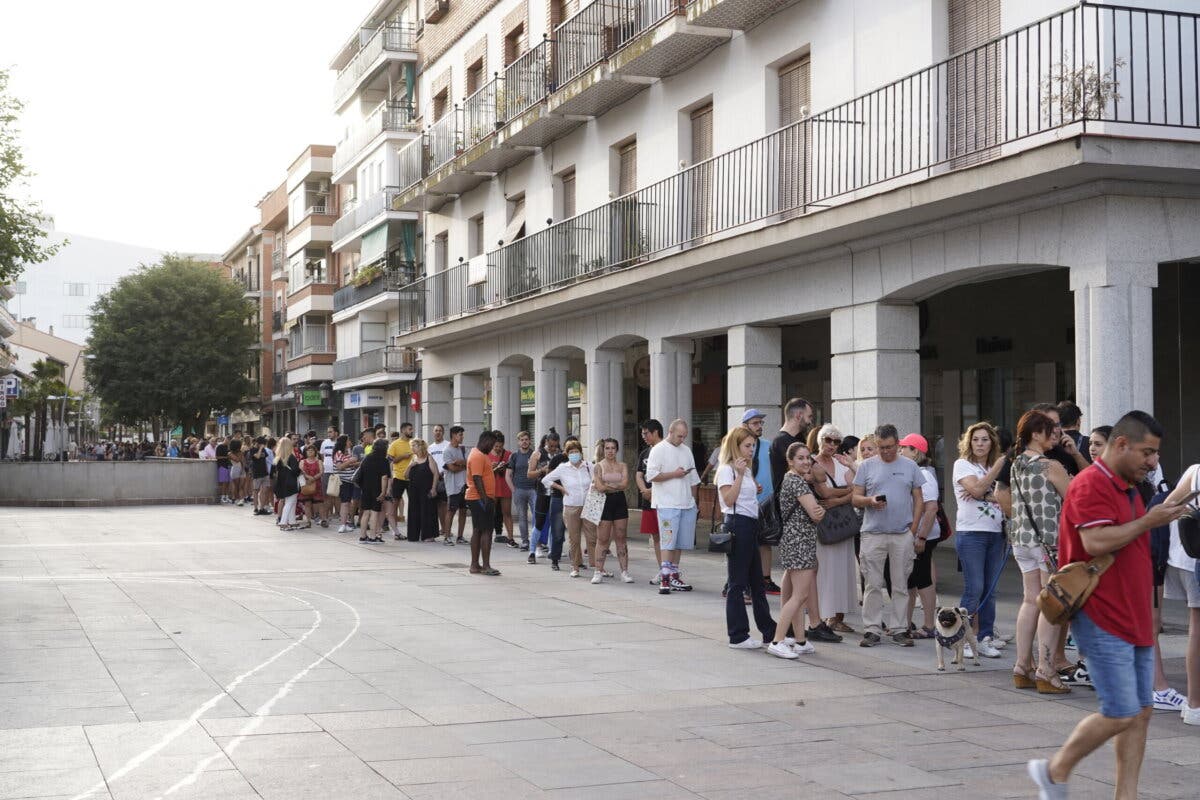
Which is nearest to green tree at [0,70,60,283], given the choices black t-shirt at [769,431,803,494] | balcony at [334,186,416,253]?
balcony at [334,186,416,253]

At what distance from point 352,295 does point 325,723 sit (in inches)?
1752

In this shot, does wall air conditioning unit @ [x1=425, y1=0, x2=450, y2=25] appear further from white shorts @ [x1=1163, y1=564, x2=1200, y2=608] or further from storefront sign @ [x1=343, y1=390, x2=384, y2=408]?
white shorts @ [x1=1163, y1=564, x2=1200, y2=608]

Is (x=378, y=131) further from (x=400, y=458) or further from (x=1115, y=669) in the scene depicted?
(x=1115, y=669)

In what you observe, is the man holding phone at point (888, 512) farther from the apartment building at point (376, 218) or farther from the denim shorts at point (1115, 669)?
the apartment building at point (376, 218)

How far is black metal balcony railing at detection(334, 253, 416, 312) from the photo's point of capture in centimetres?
4484

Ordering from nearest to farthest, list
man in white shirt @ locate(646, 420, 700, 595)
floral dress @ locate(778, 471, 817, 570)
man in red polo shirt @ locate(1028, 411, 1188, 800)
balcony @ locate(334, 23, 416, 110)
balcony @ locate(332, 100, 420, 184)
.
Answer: man in red polo shirt @ locate(1028, 411, 1188, 800) → floral dress @ locate(778, 471, 817, 570) → man in white shirt @ locate(646, 420, 700, 595) → balcony @ locate(334, 23, 416, 110) → balcony @ locate(332, 100, 420, 184)

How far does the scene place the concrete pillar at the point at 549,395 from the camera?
87.9ft

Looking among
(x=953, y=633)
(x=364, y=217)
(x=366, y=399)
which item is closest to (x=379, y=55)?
(x=364, y=217)

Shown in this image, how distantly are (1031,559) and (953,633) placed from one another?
752mm

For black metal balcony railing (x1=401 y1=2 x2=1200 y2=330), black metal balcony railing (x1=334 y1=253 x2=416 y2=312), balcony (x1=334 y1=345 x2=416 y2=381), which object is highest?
black metal balcony railing (x1=334 y1=253 x2=416 y2=312)

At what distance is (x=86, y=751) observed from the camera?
7129 millimetres

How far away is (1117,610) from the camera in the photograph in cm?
562

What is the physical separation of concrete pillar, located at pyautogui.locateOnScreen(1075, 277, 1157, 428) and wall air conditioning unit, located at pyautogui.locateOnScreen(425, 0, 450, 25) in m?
23.7

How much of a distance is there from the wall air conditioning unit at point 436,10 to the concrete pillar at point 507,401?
9692 mm
